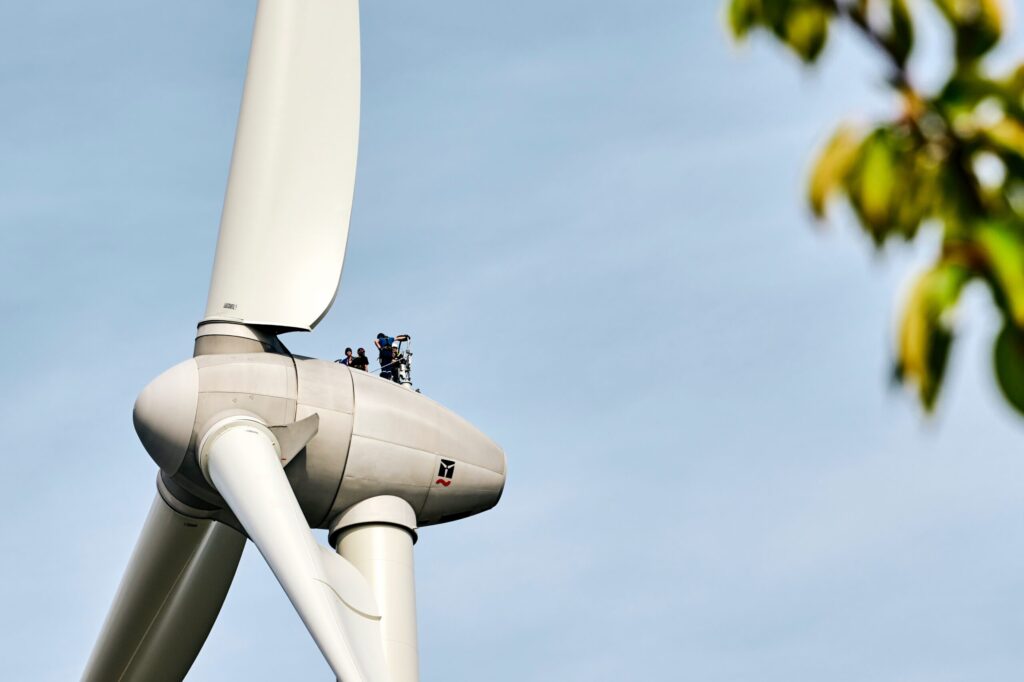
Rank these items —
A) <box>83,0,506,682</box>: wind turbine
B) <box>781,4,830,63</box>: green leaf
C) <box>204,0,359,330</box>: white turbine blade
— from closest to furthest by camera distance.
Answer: <box>781,4,830,63</box>: green leaf, <box>83,0,506,682</box>: wind turbine, <box>204,0,359,330</box>: white turbine blade

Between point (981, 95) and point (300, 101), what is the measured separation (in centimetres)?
2768

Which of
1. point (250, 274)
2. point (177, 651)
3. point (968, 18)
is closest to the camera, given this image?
point (968, 18)

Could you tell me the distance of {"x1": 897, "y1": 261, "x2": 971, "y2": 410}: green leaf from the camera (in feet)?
13.5

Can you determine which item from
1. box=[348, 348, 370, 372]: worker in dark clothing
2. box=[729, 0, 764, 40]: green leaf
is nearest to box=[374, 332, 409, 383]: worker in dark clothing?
box=[348, 348, 370, 372]: worker in dark clothing

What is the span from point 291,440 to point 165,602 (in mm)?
6189

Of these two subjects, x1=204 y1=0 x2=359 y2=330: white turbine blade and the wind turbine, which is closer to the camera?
the wind turbine

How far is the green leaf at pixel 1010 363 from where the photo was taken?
13.5 feet

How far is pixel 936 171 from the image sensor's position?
175 inches

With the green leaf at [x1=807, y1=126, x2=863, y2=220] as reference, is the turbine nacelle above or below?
above

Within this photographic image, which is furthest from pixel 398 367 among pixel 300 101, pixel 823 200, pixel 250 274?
pixel 823 200

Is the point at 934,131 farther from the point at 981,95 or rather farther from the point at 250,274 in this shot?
the point at 250,274

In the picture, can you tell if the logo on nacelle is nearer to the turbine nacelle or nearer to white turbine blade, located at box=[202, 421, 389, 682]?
the turbine nacelle

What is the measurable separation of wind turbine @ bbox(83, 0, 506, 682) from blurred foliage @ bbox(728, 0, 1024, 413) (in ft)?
68.6

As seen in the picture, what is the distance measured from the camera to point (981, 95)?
426 cm
